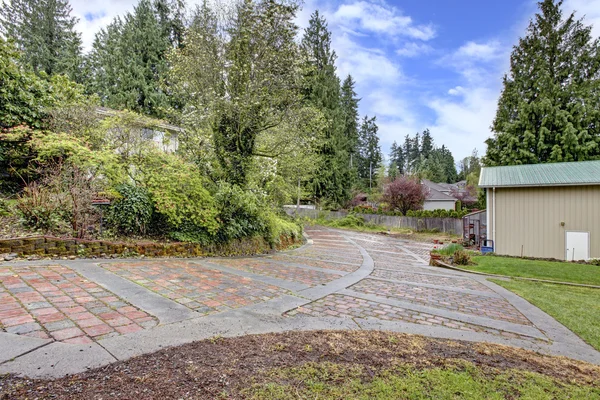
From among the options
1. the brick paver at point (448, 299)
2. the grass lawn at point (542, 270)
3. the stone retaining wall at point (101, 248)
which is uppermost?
→ the stone retaining wall at point (101, 248)

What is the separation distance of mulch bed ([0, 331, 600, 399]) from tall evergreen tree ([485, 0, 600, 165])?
21.0 meters

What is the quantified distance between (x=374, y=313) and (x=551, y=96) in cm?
2284

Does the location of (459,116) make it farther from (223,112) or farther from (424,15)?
(223,112)

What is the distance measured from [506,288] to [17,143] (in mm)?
11845

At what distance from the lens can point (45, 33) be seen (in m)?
21.4

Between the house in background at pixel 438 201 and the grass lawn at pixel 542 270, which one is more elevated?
the house in background at pixel 438 201

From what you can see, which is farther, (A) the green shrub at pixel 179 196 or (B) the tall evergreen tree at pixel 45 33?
(B) the tall evergreen tree at pixel 45 33

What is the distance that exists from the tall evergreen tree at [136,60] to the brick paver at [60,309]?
59.2ft

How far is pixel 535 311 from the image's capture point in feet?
14.2

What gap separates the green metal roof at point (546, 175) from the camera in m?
10.4

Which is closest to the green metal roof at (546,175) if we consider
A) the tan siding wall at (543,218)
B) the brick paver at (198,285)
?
the tan siding wall at (543,218)

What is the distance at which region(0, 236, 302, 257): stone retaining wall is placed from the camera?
15.7 feet

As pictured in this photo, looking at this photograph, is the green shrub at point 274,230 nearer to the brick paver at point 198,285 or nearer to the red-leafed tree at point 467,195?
the brick paver at point 198,285

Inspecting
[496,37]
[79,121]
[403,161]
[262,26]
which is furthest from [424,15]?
[403,161]
